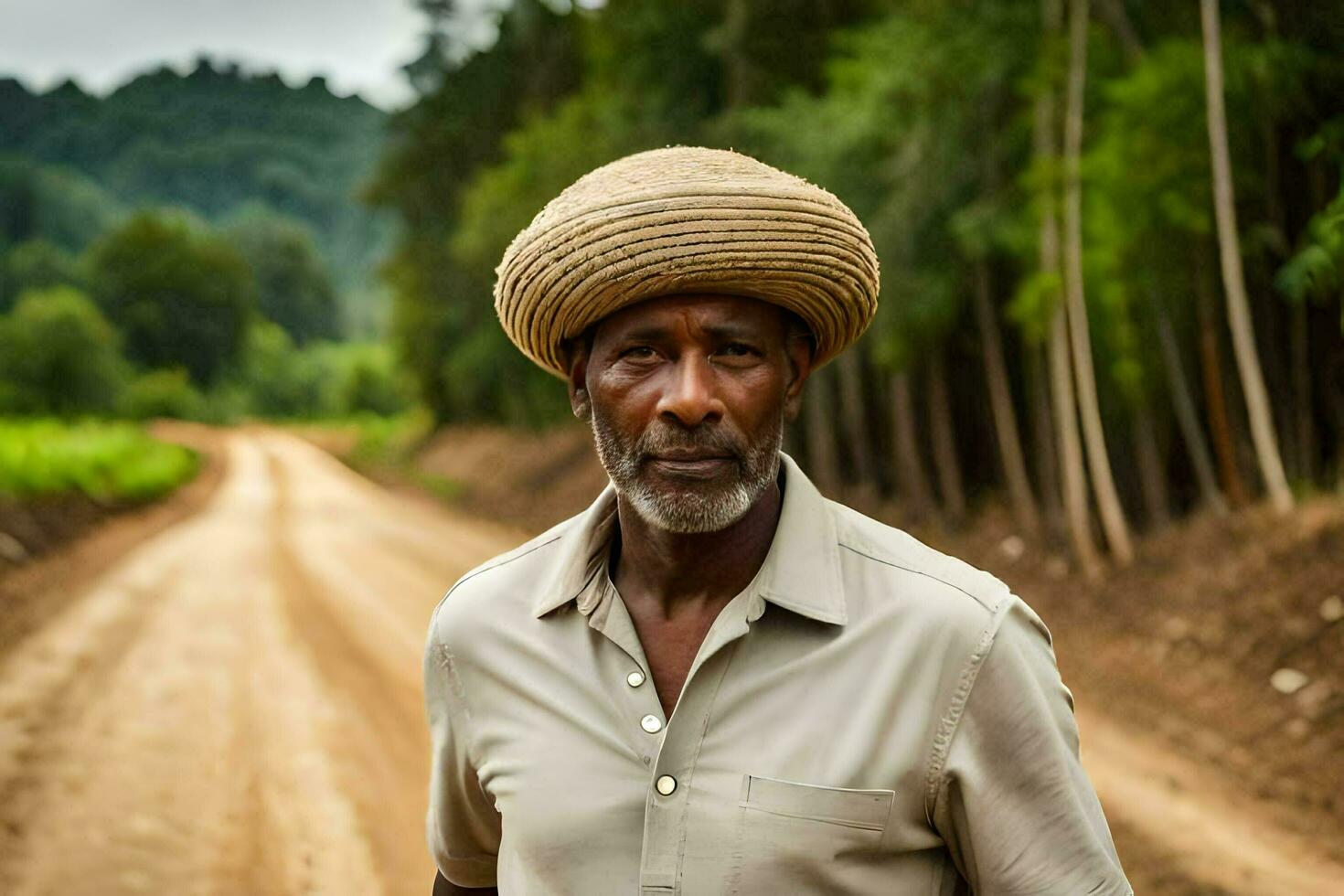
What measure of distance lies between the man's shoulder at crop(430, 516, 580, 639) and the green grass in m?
14.2

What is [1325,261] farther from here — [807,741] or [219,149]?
[219,149]

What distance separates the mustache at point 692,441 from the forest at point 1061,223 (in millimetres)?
4344

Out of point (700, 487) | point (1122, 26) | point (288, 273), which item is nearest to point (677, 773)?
point (700, 487)

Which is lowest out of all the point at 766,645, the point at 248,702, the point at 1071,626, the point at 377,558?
the point at 766,645

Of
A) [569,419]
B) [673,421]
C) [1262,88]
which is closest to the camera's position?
[673,421]

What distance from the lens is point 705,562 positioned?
1.87 m

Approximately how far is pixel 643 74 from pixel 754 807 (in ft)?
50.4

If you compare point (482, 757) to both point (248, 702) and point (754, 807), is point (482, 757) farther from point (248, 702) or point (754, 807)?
point (248, 702)

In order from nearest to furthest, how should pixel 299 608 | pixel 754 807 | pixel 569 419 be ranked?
pixel 754 807 → pixel 299 608 → pixel 569 419

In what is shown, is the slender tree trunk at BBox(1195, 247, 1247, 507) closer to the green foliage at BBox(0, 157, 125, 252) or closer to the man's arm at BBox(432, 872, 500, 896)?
the man's arm at BBox(432, 872, 500, 896)

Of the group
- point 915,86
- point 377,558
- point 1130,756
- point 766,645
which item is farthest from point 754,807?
point 377,558

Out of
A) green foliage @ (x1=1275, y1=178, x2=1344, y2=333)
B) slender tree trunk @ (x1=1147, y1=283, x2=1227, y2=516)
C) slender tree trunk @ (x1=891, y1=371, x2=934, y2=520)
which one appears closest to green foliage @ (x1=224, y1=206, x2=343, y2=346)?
slender tree trunk @ (x1=891, y1=371, x2=934, y2=520)

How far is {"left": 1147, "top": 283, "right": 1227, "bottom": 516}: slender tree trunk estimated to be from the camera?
29.1ft

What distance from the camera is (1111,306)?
9.52m
